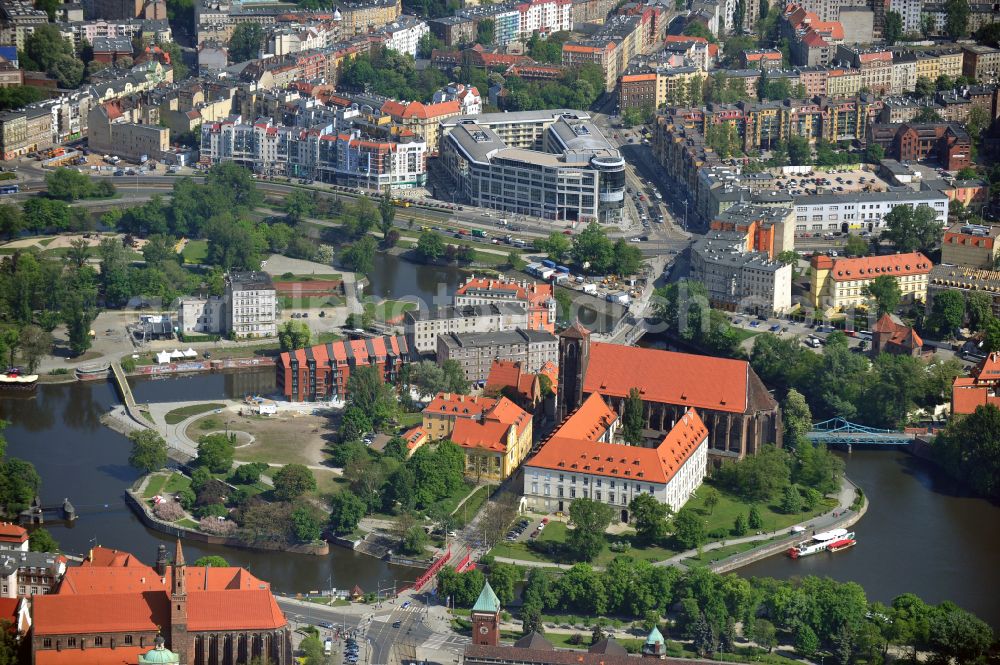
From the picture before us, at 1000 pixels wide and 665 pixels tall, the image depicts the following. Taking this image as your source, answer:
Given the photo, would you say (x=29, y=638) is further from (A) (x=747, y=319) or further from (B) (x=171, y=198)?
(B) (x=171, y=198)

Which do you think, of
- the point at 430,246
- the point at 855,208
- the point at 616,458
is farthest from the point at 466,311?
the point at 855,208

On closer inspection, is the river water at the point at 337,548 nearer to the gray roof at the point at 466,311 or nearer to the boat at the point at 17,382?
the boat at the point at 17,382

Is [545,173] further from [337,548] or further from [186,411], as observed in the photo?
[337,548]

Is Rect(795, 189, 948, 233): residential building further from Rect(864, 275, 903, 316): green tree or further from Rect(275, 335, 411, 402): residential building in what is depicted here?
Rect(275, 335, 411, 402): residential building

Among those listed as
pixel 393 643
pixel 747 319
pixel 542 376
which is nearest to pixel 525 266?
pixel 747 319

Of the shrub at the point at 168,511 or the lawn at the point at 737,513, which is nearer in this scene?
the shrub at the point at 168,511

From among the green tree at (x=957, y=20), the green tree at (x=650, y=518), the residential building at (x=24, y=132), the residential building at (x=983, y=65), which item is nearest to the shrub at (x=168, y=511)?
the green tree at (x=650, y=518)
